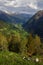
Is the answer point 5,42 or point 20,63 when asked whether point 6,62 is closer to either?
point 20,63

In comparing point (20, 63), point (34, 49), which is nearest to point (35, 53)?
point (34, 49)

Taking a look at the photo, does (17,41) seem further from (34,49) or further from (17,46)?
(34,49)

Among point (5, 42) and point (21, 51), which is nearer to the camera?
point (21, 51)

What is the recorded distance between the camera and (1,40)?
18825cm

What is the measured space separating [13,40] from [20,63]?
83932mm

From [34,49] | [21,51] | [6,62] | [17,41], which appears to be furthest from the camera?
[34,49]

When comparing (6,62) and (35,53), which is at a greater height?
(6,62)

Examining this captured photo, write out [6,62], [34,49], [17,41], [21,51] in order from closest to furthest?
[6,62]
[21,51]
[17,41]
[34,49]

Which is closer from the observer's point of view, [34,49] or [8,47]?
[8,47]

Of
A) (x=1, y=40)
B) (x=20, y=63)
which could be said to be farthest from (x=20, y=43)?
(x=20, y=63)

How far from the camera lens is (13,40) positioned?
187m

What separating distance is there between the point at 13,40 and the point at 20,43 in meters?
11.2

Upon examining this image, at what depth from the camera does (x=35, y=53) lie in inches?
7539

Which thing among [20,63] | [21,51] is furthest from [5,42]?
[20,63]
